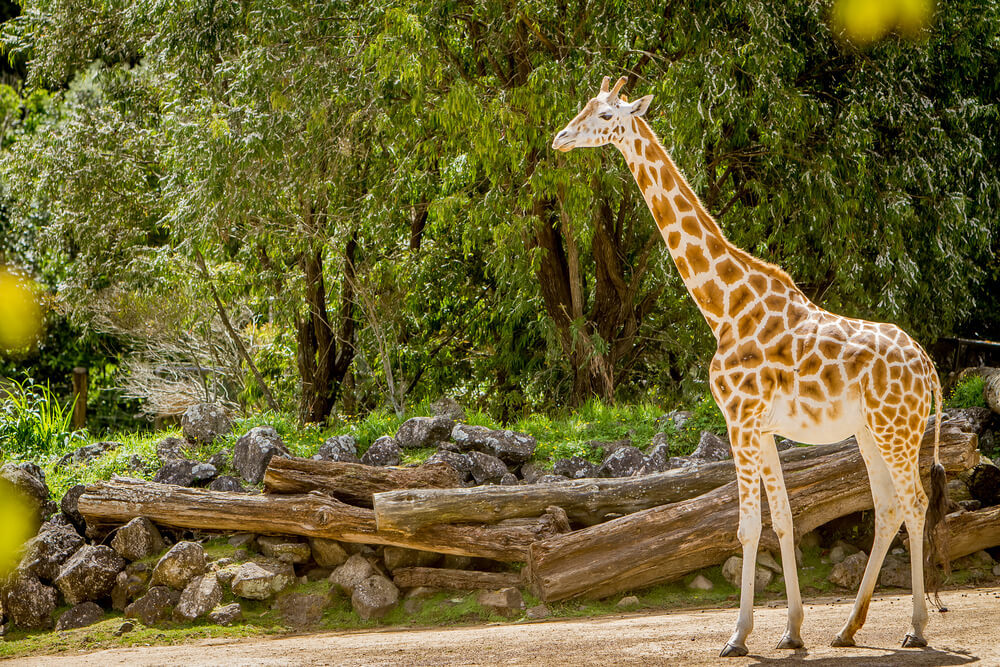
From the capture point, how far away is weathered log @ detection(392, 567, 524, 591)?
7094 millimetres

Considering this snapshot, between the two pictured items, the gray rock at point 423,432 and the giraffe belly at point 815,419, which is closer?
the giraffe belly at point 815,419

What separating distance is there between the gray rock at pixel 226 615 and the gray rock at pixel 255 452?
1.56 metres

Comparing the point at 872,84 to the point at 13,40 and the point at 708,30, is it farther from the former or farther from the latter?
the point at 13,40

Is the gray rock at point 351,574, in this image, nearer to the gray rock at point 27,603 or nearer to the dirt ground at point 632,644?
the dirt ground at point 632,644

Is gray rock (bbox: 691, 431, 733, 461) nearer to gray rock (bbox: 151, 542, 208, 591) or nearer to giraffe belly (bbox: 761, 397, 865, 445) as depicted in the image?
giraffe belly (bbox: 761, 397, 865, 445)

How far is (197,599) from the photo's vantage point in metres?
6.93

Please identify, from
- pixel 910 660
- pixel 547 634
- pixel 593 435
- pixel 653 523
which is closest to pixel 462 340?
pixel 593 435

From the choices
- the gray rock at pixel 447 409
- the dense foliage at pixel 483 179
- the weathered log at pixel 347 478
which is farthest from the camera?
the gray rock at pixel 447 409

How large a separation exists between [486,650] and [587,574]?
4.23 ft

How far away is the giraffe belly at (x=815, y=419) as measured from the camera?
538 cm

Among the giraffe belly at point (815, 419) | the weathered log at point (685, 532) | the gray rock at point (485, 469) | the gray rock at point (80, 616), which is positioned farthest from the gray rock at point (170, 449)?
the giraffe belly at point (815, 419)

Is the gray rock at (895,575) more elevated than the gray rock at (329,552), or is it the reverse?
the gray rock at (329,552)

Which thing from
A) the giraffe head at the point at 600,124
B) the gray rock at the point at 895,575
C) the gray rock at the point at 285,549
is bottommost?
the gray rock at the point at 895,575

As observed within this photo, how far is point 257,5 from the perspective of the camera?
10.4 metres
